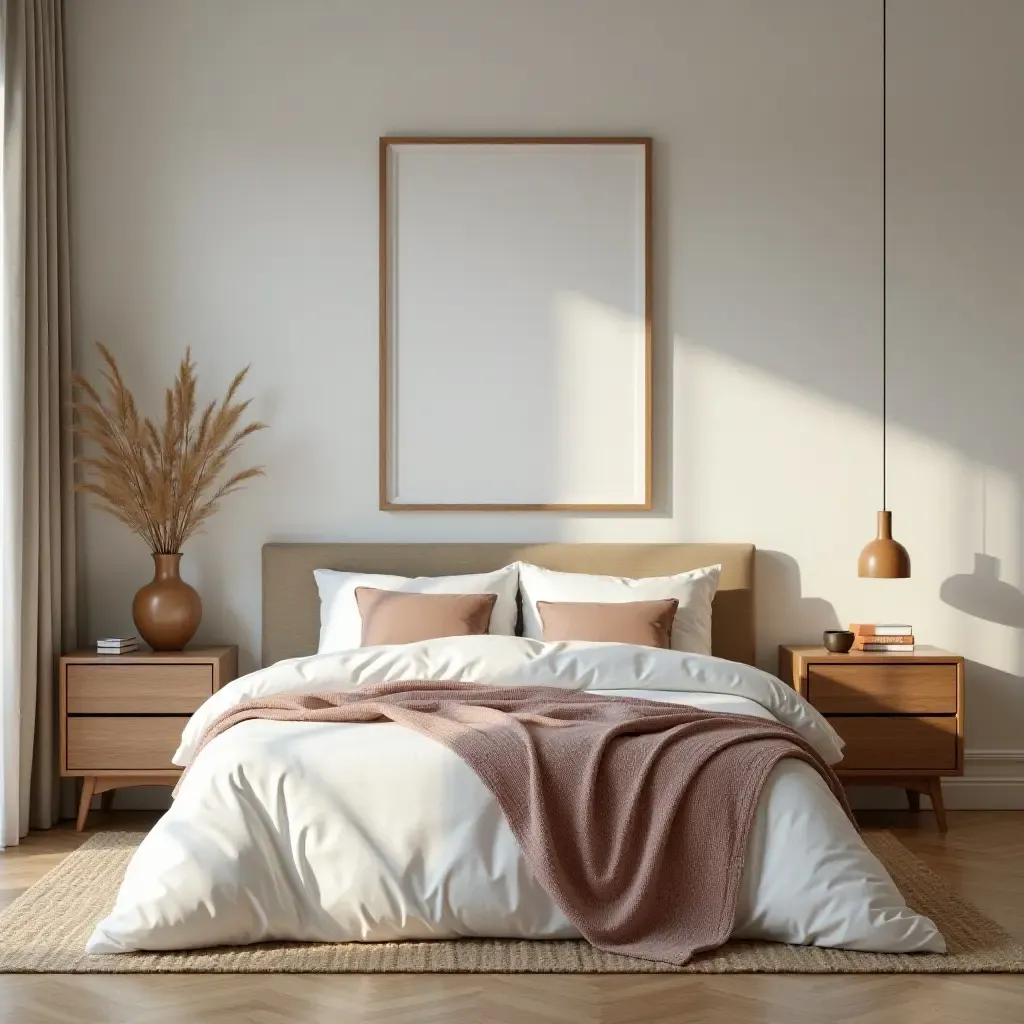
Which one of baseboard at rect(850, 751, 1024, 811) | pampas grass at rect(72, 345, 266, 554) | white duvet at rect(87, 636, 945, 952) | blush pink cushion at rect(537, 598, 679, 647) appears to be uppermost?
pampas grass at rect(72, 345, 266, 554)

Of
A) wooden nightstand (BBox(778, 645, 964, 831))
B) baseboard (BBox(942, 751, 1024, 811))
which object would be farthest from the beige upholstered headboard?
baseboard (BBox(942, 751, 1024, 811))

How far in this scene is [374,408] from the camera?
5.17 m

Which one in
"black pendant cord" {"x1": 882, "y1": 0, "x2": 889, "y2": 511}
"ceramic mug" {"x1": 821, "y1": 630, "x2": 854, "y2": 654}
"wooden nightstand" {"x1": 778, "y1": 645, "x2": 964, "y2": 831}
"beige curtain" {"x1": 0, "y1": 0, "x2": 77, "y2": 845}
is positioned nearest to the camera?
"beige curtain" {"x1": 0, "y1": 0, "x2": 77, "y2": 845}

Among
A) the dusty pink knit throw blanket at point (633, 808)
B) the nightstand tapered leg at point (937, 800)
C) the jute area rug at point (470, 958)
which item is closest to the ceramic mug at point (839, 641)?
the nightstand tapered leg at point (937, 800)

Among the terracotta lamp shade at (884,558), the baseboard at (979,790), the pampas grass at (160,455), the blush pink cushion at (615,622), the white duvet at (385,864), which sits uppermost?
the pampas grass at (160,455)

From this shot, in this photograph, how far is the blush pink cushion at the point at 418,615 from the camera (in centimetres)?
459

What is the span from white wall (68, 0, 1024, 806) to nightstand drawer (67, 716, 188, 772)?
59 cm

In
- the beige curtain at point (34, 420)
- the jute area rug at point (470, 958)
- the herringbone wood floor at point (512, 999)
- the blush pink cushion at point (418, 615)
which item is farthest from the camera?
the blush pink cushion at point (418, 615)

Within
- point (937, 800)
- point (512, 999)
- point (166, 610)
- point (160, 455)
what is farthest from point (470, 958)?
point (160, 455)

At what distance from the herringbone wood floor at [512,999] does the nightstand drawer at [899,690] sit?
1.69 metres

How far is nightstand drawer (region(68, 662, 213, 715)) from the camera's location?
4664mm

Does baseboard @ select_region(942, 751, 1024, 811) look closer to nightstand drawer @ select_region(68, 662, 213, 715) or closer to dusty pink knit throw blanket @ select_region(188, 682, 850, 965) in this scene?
A: dusty pink knit throw blanket @ select_region(188, 682, 850, 965)

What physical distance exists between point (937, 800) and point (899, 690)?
428 millimetres

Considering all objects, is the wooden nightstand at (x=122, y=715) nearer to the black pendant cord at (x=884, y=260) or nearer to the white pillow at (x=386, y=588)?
the white pillow at (x=386, y=588)
